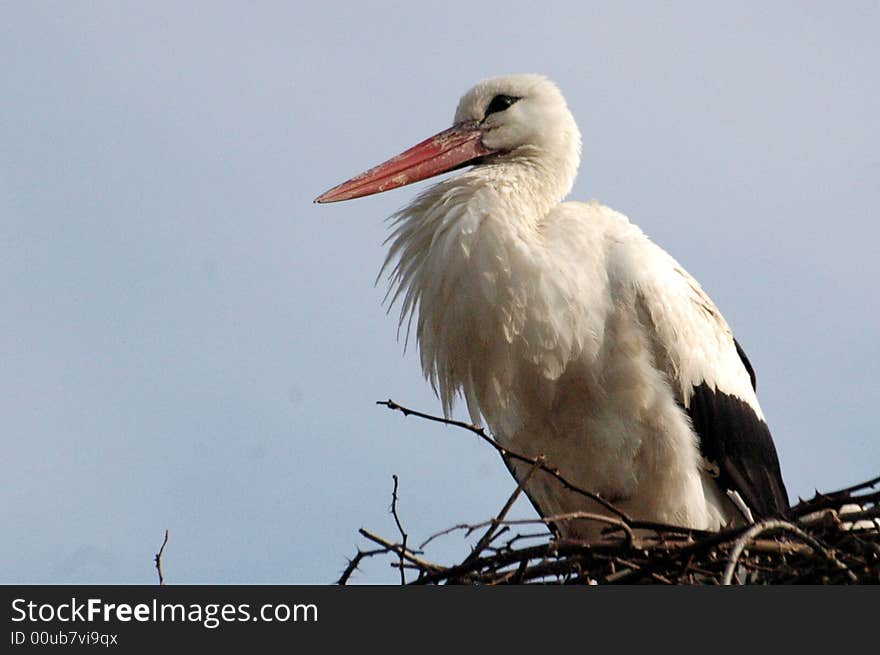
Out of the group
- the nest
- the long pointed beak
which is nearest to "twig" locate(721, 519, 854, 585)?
the nest

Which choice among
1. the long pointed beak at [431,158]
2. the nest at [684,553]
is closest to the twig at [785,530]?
the nest at [684,553]

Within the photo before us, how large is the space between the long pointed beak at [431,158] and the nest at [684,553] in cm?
193

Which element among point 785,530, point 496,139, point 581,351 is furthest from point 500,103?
point 785,530

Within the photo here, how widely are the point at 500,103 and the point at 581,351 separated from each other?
1.36 metres

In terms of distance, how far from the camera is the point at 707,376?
18.5ft

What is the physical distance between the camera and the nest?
4219 millimetres

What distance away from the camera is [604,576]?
178 inches

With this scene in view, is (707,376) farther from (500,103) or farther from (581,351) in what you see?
(500,103)

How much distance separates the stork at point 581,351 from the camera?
541 cm

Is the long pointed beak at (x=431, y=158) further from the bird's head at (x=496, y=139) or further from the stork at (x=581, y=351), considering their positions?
the stork at (x=581, y=351)

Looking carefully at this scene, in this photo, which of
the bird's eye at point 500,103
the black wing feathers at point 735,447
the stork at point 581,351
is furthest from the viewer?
the bird's eye at point 500,103
